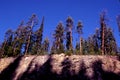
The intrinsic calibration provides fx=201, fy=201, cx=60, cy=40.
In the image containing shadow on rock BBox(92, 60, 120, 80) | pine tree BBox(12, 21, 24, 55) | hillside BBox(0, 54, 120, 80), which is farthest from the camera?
pine tree BBox(12, 21, 24, 55)

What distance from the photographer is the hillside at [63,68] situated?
19.7m

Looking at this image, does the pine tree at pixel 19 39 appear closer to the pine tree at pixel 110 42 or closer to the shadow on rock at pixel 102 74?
the pine tree at pixel 110 42

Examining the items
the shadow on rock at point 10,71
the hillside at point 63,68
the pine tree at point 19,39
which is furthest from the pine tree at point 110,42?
the shadow on rock at point 10,71

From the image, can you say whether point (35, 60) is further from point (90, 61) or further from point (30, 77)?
point (90, 61)

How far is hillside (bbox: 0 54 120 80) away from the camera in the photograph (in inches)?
774

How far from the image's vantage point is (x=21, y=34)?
50875 millimetres

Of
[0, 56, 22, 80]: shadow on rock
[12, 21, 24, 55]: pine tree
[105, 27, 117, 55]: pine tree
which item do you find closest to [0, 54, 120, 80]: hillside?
[0, 56, 22, 80]: shadow on rock

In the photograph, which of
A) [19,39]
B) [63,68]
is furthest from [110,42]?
[63,68]

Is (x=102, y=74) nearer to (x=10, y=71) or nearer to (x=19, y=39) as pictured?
(x=10, y=71)

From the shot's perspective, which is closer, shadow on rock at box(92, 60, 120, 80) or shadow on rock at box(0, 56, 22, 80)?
shadow on rock at box(92, 60, 120, 80)

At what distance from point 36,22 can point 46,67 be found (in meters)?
24.6

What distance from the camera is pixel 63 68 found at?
21.0m

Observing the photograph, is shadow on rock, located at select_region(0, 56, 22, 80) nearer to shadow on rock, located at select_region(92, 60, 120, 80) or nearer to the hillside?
the hillside

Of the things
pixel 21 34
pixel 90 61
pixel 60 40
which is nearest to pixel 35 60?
pixel 90 61
